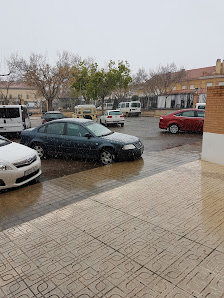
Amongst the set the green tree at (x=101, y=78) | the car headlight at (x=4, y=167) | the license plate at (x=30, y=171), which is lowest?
the license plate at (x=30, y=171)

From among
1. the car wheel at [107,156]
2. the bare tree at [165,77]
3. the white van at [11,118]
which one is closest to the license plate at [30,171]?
the car wheel at [107,156]

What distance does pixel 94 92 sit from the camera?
3566cm

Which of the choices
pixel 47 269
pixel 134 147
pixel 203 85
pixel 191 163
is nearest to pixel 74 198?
pixel 47 269

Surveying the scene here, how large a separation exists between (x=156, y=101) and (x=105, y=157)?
91.8ft

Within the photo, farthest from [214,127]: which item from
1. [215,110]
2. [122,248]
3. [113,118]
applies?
[113,118]

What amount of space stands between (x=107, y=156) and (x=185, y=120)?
8.11 metres

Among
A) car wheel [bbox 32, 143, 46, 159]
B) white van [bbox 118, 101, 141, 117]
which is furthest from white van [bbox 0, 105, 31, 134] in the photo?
white van [bbox 118, 101, 141, 117]

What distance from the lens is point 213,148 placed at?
7.42m

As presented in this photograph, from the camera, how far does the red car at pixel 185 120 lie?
13.6 m

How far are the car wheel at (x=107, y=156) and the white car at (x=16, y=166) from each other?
220 cm

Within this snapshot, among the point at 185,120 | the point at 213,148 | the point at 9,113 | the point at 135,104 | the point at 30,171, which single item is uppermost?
the point at 135,104

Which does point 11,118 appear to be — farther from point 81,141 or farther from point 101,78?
point 101,78

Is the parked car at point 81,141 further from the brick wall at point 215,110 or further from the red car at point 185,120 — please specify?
the red car at point 185,120

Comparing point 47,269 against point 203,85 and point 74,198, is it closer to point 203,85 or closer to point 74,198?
point 74,198
